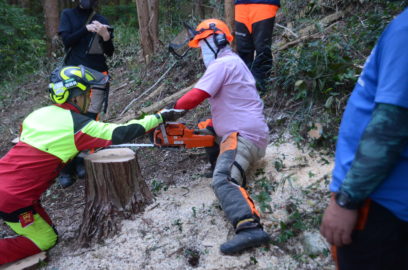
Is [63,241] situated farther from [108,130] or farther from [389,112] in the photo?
[389,112]

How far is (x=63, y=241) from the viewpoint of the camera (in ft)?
13.0

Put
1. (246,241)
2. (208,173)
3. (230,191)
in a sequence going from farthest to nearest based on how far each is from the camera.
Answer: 1. (208,173)
2. (230,191)
3. (246,241)

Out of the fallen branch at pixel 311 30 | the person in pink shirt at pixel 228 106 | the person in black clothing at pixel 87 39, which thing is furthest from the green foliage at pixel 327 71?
the person in black clothing at pixel 87 39

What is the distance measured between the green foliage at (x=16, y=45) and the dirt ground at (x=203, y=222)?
8674 mm

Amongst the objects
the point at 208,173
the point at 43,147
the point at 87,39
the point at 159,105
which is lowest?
the point at 208,173

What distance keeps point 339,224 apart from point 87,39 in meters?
4.75

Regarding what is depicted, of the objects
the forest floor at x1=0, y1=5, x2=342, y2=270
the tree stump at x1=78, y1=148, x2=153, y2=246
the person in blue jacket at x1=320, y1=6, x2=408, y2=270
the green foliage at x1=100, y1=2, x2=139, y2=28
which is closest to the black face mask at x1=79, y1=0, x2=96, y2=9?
the forest floor at x1=0, y1=5, x2=342, y2=270

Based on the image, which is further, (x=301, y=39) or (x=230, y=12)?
(x=301, y=39)

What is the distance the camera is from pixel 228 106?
380 centimetres

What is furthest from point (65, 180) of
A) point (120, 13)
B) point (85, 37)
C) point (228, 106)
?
point (120, 13)

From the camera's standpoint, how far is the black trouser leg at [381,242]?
1.54 m

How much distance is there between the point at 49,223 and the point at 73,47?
2.69 metres

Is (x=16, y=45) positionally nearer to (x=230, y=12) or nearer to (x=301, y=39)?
(x=230, y=12)

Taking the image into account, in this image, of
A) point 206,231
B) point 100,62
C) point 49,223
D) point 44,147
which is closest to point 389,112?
point 206,231
